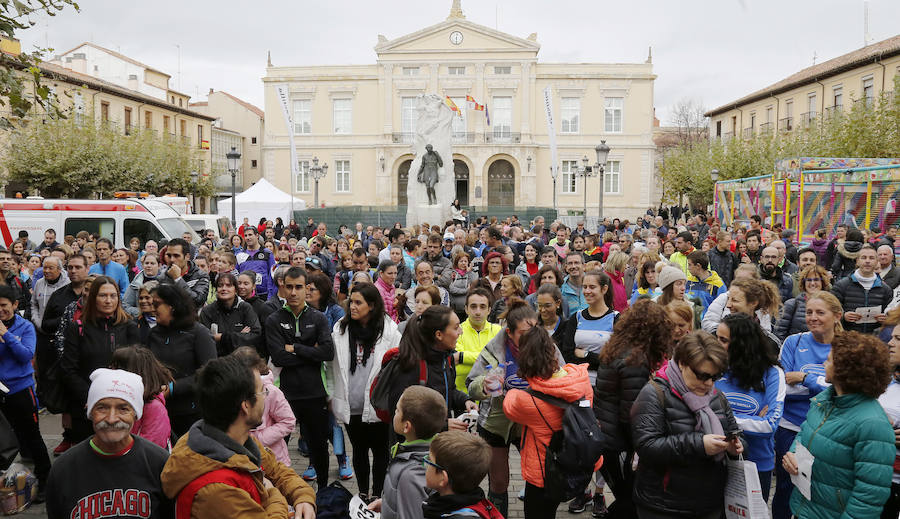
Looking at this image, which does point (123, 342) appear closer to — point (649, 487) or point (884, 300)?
point (649, 487)

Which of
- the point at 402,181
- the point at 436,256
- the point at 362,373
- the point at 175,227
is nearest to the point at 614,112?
the point at 402,181

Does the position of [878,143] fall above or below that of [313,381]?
above

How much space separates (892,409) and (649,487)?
1484 millimetres

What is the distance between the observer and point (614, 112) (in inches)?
1983

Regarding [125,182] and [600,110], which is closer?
[125,182]

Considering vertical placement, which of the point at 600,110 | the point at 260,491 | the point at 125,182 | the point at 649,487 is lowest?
the point at 649,487

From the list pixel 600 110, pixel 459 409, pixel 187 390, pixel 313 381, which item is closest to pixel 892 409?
pixel 459 409

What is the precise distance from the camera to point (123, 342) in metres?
5.28

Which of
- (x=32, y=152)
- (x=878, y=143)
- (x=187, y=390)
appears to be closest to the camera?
(x=187, y=390)

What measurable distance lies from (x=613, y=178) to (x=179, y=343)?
48.5m

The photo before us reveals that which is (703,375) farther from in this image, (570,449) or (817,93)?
(817,93)

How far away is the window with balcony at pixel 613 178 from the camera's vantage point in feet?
167

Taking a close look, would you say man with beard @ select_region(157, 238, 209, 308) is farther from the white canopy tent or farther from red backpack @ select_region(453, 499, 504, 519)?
the white canopy tent

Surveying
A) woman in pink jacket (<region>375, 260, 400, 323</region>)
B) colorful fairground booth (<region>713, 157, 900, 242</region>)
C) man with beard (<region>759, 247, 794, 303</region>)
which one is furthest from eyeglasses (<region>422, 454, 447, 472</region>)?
colorful fairground booth (<region>713, 157, 900, 242</region>)
